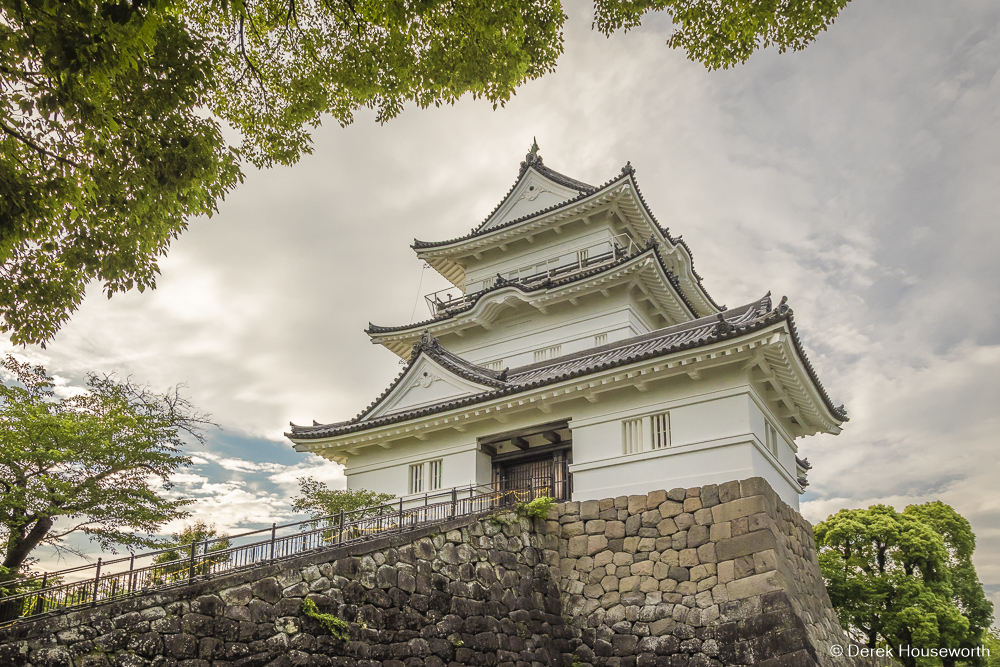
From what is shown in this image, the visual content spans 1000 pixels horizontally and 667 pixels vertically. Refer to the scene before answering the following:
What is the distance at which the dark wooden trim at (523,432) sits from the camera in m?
15.5

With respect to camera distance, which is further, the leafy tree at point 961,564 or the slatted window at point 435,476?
the leafy tree at point 961,564

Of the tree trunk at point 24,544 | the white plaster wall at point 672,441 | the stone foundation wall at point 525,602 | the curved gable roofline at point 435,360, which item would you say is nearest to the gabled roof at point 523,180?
the curved gable roofline at point 435,360

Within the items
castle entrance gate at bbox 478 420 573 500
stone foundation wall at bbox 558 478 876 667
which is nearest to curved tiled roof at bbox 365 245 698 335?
castle entrance gate at bbox 478 420 573 500

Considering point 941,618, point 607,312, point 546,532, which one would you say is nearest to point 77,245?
point 546,532

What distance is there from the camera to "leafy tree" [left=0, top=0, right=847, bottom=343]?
5973 mm

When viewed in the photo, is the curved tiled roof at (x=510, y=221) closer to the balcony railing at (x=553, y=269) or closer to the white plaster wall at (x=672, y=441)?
the balcony railing at (x=553, y=269)

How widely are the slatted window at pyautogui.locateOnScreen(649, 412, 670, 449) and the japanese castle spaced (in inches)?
1.2

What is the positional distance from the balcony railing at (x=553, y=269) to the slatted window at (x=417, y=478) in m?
6.21

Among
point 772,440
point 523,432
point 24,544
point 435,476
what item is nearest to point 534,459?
point 523,432

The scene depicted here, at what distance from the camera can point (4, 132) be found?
6605 millimetres

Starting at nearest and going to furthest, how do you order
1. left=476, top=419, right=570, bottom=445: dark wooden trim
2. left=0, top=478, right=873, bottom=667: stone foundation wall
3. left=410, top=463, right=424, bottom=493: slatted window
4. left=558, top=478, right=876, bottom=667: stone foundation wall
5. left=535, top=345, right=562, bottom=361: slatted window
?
left=0, top=478, right=873, bottom=667: stone foundation wall < left=558, top=478, right=876, bottom=667: stone foundation wall < left=476, top=419, right=570, bottom=445: dark wooden trim < left=410, top=463, right=424, bottom=493: slatted window < left=535, top=345, right=562, bottom=361: slatted window

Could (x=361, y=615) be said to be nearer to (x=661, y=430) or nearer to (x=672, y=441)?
(x=672, y=441)

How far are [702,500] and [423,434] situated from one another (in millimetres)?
7092

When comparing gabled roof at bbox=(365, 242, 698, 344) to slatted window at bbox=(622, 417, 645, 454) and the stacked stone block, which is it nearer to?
slatted window at bbox=(622, 417, 645, 454)
